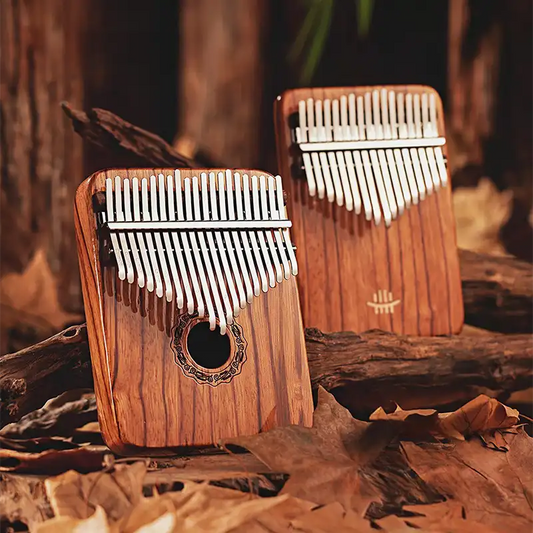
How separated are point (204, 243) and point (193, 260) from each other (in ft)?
0.14

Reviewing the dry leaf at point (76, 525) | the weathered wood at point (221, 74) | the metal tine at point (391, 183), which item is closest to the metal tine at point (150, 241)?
the dry leaf at point (76, 525)

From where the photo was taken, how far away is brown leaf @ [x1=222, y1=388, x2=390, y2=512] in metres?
1.22

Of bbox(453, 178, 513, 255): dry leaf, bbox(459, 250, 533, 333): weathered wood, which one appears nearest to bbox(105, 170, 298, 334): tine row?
bbox(459, 250, 533, 333): weathered wood

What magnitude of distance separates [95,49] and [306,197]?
156 centimetres

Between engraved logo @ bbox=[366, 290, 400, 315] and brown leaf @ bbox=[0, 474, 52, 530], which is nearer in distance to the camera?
brown leaf @ bbox=[0, 474, 52, 530]

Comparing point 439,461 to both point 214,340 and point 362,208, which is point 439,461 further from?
point 362,208

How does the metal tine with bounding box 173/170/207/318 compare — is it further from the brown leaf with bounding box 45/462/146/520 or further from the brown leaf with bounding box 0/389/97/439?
the brown leaf with bounding box 0/389/97/439

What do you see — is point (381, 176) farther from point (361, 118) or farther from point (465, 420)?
point (465, 420)

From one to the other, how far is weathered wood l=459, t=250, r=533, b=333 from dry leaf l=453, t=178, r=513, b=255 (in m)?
0.82

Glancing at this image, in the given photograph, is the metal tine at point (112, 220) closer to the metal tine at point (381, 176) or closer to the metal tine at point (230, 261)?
the metal tine at point (230, 261)

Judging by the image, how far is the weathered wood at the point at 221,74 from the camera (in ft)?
10.1

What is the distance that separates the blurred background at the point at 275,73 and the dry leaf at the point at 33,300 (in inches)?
5.9

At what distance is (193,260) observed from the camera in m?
1.48

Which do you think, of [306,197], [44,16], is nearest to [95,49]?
[44,16]
